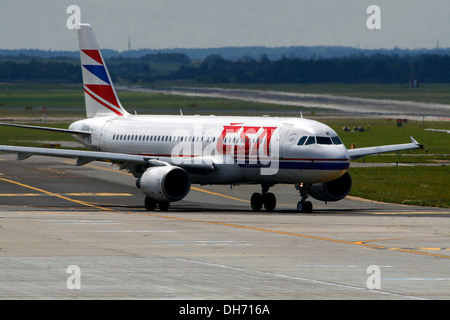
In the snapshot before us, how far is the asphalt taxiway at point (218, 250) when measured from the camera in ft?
74.3

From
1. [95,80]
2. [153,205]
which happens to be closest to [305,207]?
[153,205]

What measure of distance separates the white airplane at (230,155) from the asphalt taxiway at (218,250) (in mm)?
1270

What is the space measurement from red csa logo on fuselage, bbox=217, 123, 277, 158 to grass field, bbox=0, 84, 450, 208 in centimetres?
942

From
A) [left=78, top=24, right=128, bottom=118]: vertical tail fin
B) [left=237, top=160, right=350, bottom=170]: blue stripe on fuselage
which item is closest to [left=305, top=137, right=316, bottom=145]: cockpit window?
[left=237, top=160, right=350, bottom=170]: blue stripe on fuselage

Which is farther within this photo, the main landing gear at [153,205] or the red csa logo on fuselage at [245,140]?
the main landing gear at [153,205]

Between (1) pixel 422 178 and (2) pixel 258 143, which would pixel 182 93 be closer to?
(1) pixel 422 178

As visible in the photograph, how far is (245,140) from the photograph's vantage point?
4619 cm

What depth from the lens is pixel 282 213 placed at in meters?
45.4

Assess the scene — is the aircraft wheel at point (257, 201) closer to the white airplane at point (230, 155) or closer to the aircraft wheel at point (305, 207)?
the white airplane at point (230, 155)

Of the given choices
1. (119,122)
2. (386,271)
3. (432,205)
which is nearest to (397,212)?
(432,205)

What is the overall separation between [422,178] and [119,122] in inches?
792

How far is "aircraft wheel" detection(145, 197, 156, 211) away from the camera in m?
46.2

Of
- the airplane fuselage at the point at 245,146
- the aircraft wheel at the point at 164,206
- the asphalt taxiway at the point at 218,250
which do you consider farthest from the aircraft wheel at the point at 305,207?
the aircraft wheel at the point at 164,206

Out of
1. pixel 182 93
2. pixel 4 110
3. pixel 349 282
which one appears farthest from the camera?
pixel 182 93
